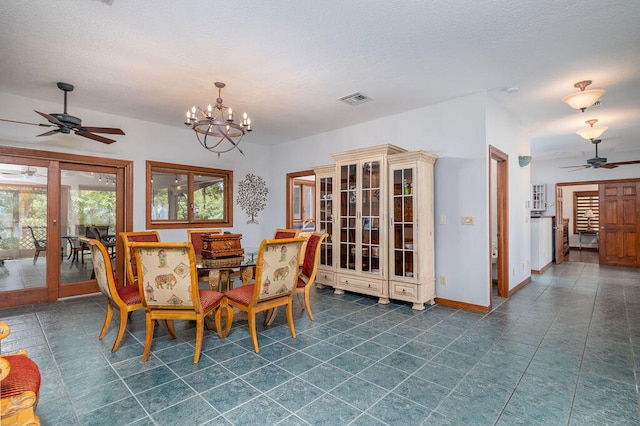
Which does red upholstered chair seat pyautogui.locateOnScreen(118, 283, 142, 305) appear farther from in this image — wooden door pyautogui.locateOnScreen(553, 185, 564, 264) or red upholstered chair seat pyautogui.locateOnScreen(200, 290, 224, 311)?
wooden door pyautogui.locateOnScreen(553, 185, 564, 264)

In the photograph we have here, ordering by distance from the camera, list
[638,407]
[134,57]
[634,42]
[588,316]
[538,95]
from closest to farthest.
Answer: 1. [638,407]
2. [634,42]
3. [134,57]
4. [588,316]
5. [538,95]

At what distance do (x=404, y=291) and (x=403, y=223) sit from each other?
867 mm

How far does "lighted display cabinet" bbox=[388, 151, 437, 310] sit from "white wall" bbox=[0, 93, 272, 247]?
120 inches

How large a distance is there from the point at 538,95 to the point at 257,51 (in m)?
3.55

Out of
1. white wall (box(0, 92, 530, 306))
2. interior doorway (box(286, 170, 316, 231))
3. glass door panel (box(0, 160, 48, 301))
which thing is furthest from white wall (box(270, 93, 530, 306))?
glass door panel (box(0, 160, 48, 301))

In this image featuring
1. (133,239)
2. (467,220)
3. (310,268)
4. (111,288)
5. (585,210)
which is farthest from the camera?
(585,210)

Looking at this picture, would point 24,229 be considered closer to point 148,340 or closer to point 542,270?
point 148,340

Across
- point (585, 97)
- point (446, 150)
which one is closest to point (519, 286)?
point (446, 150)

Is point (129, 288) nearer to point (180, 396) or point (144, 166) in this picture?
point (180, 396)

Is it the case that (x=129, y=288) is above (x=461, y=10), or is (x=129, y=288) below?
below

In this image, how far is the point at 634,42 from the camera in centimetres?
277

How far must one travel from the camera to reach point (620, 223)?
7.42 m

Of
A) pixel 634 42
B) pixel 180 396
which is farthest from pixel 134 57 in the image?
pixel 634 42

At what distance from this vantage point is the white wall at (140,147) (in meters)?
4.11
